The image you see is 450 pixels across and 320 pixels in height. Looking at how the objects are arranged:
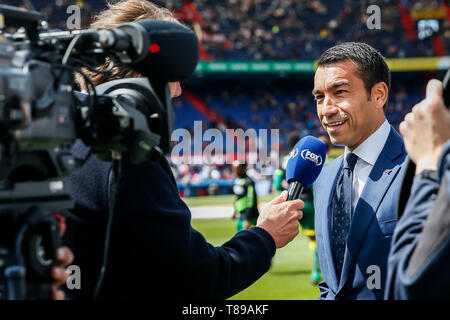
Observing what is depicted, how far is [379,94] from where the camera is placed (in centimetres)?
279

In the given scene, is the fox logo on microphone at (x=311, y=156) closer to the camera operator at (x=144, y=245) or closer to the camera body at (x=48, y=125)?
the camera operator at (x=144, y=245)

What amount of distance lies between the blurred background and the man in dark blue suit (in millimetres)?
28088

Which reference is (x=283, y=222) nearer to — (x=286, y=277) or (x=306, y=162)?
(x=306, y=162)

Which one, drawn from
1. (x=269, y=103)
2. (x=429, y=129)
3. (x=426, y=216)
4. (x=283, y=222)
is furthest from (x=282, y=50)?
(x=426, y=216)

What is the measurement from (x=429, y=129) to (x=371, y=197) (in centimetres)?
105

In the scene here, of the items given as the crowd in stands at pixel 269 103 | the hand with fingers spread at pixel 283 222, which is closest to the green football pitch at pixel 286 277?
the hand with fingers spread at pixel 283 222

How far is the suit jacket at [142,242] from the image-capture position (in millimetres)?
1920

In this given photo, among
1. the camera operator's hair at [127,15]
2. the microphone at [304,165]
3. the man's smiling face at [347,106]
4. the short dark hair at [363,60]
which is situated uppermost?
the camera operator's hair at [127,15]

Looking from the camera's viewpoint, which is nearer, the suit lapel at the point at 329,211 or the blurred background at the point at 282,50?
the suit lapel at the point at 329,211

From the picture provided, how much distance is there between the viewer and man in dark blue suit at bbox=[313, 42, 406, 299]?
8.46 feet

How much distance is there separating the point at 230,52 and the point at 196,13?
3.50m

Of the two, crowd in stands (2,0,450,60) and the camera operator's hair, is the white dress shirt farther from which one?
crowd in stands (2,0,450,60)

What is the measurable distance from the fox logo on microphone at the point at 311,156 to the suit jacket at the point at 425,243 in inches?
45.7

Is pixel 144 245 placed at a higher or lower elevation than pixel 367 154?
lower
